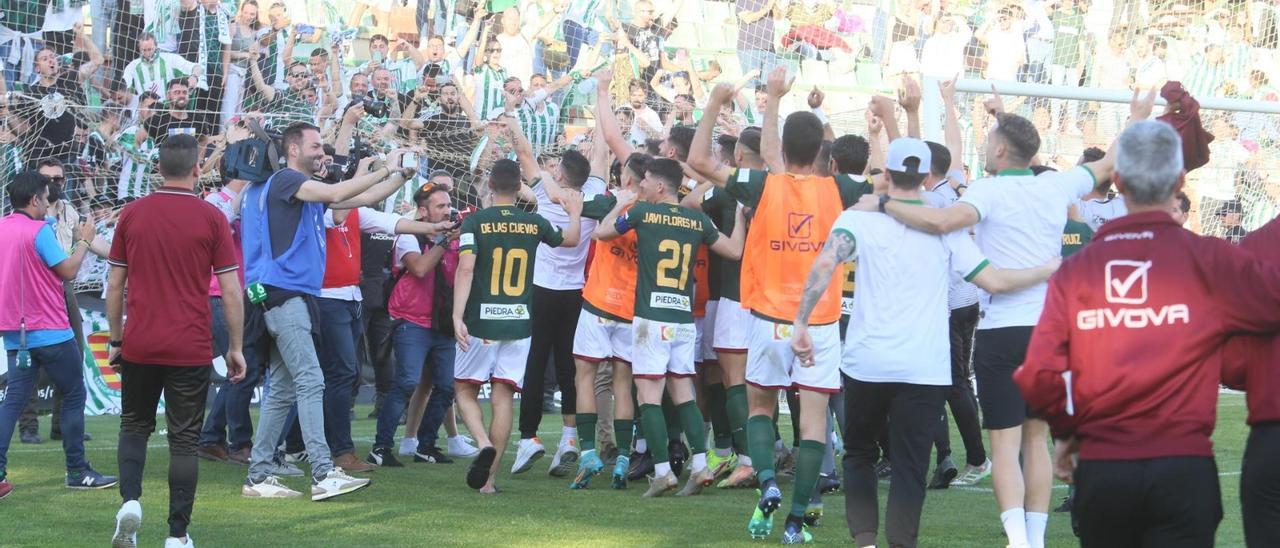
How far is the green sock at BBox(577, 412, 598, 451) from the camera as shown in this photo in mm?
9438

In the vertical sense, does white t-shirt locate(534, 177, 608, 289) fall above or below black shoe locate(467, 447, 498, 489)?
above

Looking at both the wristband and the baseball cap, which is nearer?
the baseball cap

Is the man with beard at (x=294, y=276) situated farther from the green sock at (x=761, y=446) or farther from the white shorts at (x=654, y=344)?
the green sock at (x=761, y=446)

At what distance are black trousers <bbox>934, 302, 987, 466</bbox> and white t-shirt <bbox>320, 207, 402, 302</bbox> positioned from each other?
4.06 metres

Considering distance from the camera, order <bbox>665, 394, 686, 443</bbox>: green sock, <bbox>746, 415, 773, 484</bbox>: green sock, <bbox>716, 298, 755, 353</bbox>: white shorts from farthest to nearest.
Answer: <bbox>665, 394, 686, 443</bbox>: green sock → <bbox>716, 298, 755, 353</bbox>: white shorts → <bbox>746, 415, 773, 484</bbox>: green sock

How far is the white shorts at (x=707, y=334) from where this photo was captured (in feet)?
32.5

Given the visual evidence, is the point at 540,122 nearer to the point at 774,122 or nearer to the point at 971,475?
the point at 971,475

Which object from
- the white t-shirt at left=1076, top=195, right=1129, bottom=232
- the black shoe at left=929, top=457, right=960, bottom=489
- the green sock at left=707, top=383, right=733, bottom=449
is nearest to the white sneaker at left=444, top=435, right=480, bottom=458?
the green sock at left=707, top=383, right=733, bottom=449

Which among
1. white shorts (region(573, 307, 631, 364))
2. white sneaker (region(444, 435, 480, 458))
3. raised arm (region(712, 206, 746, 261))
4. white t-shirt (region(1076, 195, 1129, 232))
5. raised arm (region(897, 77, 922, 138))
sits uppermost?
raised arm (region(897, 77, 922, 138))

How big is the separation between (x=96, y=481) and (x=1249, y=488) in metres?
7.32

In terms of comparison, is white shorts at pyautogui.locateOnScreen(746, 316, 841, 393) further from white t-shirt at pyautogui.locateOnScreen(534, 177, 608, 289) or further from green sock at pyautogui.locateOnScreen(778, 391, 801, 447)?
white t-shirt at pyautogui.locateOnScreen(534, 177, 608, 289)

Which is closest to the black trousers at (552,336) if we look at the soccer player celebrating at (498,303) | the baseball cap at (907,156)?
the soccer player celebrating at (498,303)

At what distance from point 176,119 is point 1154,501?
12.4m

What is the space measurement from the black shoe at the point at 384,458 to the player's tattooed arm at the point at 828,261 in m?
5.15
